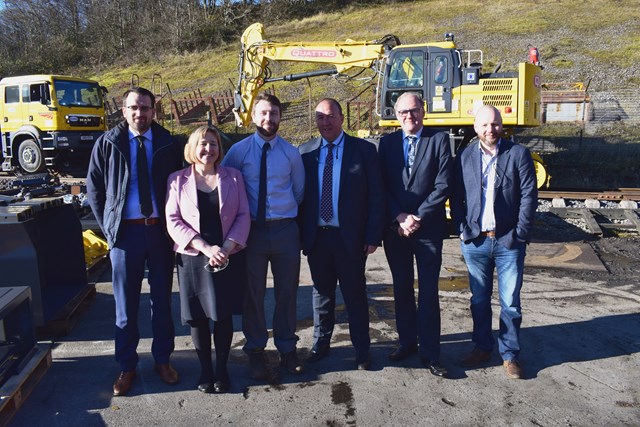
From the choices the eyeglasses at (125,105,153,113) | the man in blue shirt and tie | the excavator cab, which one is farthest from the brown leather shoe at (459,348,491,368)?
the excavator cab

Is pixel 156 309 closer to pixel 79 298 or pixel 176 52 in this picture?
pixel 79 298

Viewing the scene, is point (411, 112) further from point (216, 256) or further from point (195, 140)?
point (216, 256)

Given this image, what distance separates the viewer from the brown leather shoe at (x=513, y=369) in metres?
4.13

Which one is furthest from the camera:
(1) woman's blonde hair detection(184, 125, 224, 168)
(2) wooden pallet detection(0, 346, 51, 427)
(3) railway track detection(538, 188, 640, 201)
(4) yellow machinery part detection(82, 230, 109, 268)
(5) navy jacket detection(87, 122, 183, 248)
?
(3) railway track detection(538, 188, 640, 201)

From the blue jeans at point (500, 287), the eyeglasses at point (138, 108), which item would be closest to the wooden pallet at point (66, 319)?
the eyeglasses at point (138, 108)

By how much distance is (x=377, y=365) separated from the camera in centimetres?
437

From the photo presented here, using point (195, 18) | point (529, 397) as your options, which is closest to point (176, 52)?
point (195, 18)

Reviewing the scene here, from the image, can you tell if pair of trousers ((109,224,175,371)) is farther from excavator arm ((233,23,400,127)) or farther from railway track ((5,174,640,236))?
excavator arm ((233,23,400,127))

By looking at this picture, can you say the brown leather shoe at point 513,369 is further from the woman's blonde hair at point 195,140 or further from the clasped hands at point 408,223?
the woman's blonde hair at point 195,140

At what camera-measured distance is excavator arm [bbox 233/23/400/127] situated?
1178 centimetres

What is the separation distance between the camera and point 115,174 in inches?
153

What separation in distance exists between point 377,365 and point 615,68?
24.4m

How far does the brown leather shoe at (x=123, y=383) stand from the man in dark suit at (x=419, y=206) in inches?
84.9

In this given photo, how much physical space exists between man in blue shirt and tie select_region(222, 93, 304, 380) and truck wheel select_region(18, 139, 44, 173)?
13633 mm
